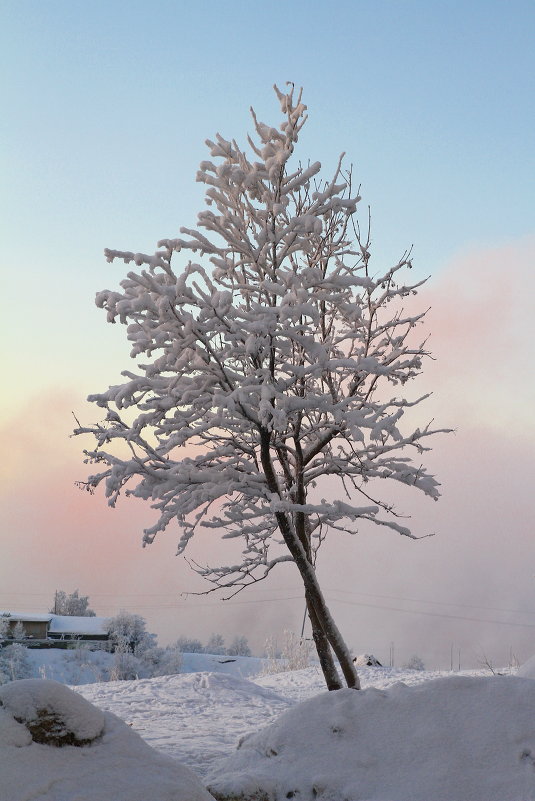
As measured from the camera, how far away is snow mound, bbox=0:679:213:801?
12.3 ft

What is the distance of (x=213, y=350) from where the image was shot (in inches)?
340

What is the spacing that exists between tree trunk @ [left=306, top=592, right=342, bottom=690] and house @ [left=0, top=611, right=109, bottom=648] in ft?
109

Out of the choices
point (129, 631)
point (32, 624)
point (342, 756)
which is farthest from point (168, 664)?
point (342, 756)

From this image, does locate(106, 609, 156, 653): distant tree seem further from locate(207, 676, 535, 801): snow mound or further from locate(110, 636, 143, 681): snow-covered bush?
locate(207, 676, 535, 801): snow mound

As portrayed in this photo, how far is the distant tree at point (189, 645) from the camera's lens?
152 ft

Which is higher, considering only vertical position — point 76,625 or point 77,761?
point 77,761

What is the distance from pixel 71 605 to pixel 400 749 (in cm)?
4937

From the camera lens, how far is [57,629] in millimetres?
43906

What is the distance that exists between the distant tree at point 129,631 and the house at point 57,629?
915 mm

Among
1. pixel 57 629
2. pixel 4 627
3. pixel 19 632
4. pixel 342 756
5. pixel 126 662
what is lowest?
pixel 126 662

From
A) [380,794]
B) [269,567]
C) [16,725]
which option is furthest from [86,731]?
[269,567]

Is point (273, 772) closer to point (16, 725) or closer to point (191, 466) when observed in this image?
point (16, 725)

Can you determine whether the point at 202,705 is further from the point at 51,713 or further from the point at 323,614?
the point at 51,713

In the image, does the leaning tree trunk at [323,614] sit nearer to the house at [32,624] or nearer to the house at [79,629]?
the house at [79,629]
